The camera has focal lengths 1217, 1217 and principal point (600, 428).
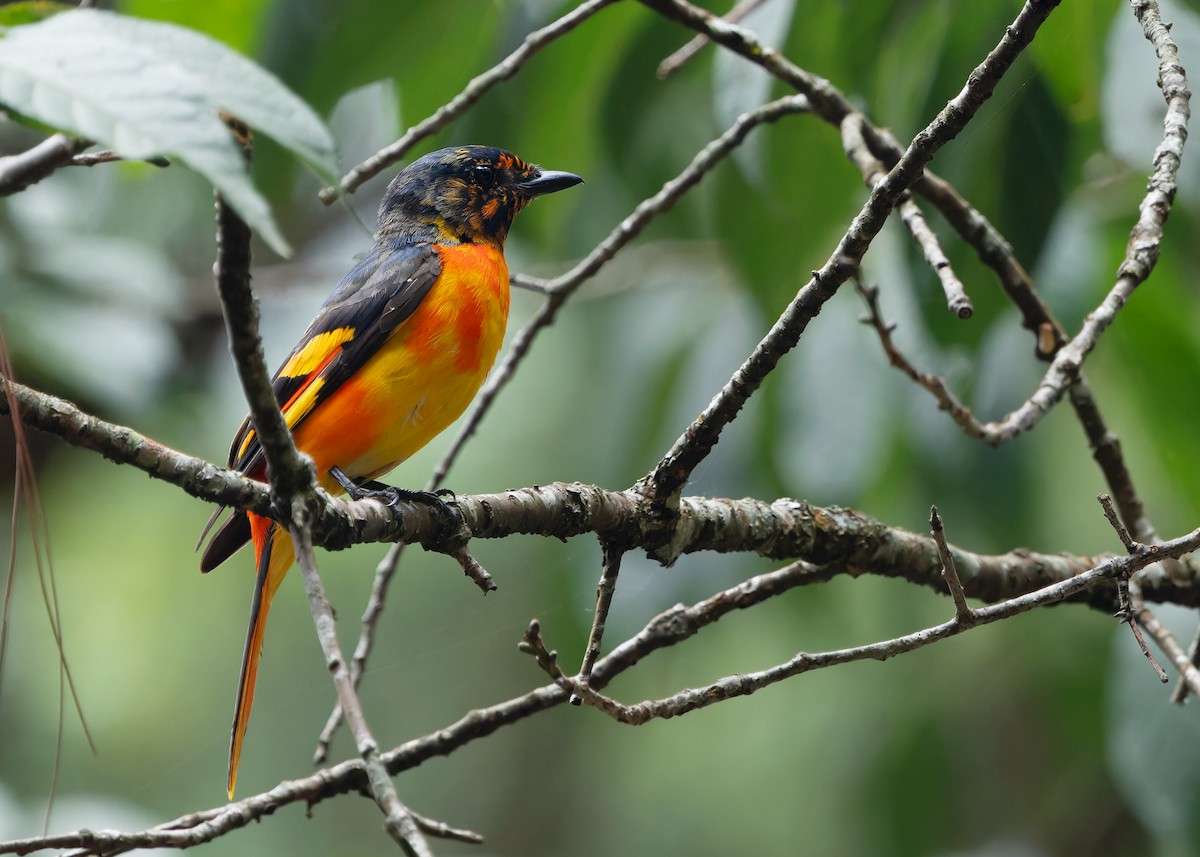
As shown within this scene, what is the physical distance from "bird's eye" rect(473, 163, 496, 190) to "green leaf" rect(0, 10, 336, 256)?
282cm

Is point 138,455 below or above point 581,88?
below

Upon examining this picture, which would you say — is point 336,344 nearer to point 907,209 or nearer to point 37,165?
point 37,165

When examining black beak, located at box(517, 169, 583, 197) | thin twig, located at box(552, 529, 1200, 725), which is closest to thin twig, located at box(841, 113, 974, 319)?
thin twig, located at box(552, 529, 1200, 725)

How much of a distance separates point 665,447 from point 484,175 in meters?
1.11

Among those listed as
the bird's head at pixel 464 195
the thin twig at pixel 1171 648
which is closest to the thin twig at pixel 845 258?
the thin twig at pixel 1171 648

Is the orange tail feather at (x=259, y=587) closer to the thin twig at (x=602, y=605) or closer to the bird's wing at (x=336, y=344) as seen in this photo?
the bird's wing at (x=336, y=344)

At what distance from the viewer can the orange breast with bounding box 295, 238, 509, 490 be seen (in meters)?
3.31

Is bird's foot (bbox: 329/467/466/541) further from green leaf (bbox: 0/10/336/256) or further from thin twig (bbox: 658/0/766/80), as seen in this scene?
thin twig (bbox: 658/0/766/80)

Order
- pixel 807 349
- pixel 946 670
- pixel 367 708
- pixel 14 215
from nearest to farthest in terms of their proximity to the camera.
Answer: pixel 807 349 < pixel 14 215 < pixel 946 670 < pixel 367 708

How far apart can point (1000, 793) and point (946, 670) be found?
43.0 inches

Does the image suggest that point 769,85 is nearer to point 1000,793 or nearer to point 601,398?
point 601,398

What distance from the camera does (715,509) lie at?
102 inches

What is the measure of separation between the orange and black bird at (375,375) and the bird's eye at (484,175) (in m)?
0.38

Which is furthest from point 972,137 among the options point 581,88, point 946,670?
point 946,670
